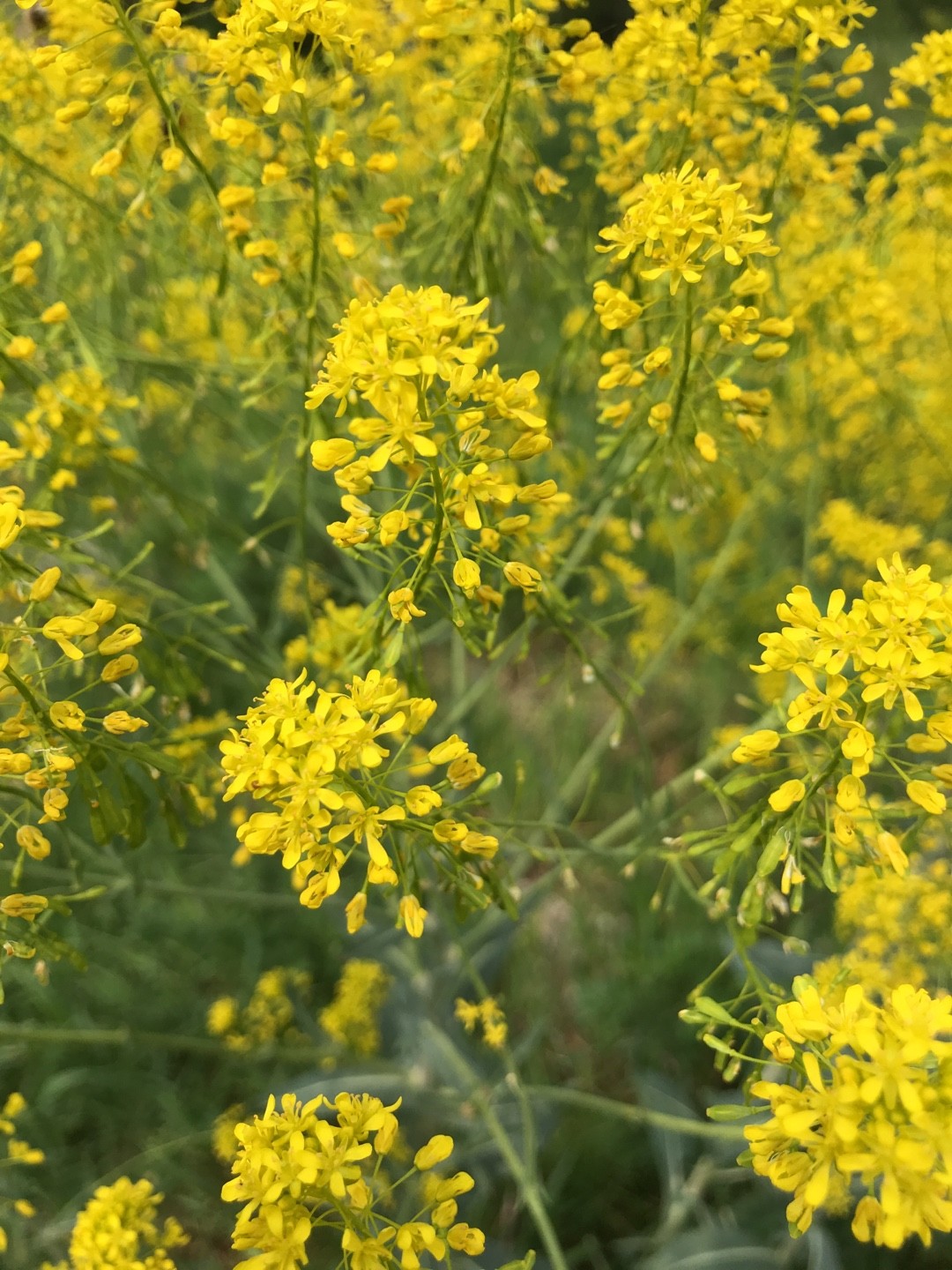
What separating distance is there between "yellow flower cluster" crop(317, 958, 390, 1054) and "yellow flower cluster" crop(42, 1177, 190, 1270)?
3.34ft

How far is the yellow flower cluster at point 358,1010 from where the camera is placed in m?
2.70

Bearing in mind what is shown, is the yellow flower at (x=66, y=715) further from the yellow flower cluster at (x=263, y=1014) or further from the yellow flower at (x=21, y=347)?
the yellow flower cluster at (x=263, y=1014)

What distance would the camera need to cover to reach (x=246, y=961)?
9.68ft

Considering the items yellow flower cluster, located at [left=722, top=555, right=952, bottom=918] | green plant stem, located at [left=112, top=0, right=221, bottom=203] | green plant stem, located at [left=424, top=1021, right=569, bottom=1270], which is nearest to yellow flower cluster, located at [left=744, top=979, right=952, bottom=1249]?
yellow flower cluster, located at [left=722, top=555, right=952, bottom=918]

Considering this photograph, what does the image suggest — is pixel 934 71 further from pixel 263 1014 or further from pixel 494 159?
pixel 263 1014

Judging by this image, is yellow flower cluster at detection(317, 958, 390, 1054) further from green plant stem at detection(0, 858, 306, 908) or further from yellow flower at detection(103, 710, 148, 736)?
yellow flower at detection(103, 710, 148, 736)

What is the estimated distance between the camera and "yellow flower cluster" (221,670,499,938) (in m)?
1.07

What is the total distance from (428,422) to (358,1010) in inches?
85.5

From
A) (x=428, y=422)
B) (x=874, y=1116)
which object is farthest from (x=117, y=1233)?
(x=428, y=422)

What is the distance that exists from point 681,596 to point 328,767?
2.05m

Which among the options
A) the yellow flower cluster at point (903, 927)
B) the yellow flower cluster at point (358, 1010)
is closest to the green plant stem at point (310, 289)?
the yellow flower cluster at point (903, 927)

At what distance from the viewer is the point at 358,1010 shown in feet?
8.91

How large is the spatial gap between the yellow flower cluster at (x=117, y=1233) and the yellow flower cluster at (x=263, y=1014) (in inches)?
33.2

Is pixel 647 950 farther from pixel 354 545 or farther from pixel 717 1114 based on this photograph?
pixel 354 545
